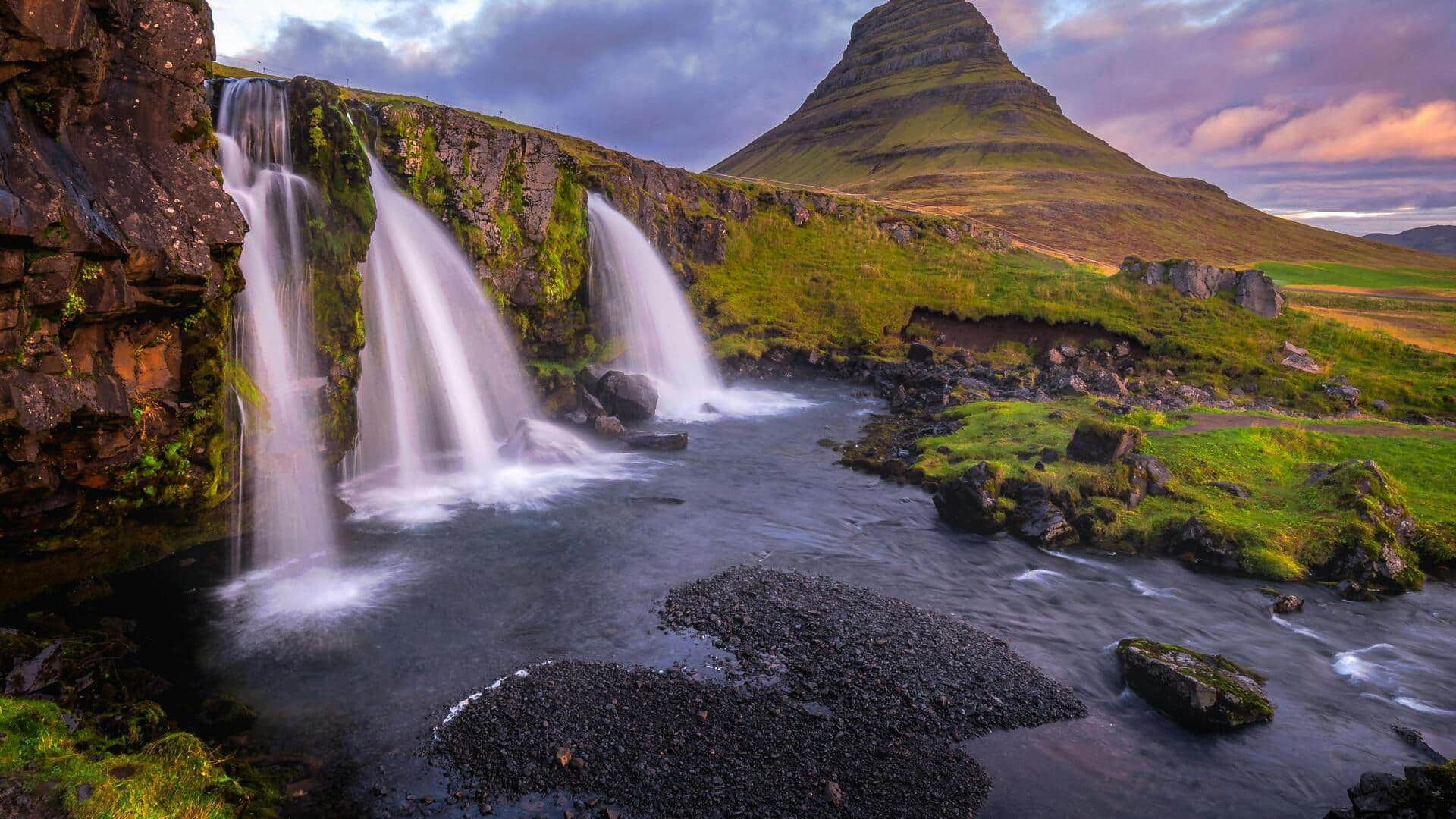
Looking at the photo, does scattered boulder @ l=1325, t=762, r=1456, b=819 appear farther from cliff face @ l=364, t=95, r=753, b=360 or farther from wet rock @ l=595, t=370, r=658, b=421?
cliff face @ l=364, t=95, r=753, b=360

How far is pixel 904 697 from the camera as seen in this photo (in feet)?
41.9

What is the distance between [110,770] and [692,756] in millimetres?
7340

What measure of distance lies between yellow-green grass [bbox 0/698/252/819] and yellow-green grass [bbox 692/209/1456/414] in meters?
41.7

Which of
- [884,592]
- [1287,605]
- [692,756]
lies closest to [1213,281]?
[1287,605]

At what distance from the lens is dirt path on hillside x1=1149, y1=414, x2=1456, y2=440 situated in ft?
86.6

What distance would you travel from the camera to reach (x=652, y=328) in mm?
44594

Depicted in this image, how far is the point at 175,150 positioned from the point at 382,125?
1657 cm

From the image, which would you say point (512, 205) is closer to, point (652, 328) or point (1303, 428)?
point (652, 328)

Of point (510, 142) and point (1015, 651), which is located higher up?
point (510, 142)

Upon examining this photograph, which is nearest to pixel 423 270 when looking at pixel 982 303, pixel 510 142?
pixel 510 142

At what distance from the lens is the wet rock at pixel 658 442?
30.8m

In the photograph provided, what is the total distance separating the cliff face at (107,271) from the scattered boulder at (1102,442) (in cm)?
2456

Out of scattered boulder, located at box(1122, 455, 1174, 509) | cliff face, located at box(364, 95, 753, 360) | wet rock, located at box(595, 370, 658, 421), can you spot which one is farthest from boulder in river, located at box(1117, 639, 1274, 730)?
cliff face, located at box(364, 95, 753, 360)

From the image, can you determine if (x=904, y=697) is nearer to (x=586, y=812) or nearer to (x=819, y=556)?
(x=586, y=812)
